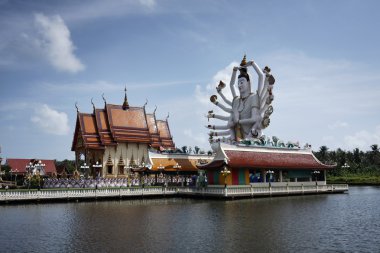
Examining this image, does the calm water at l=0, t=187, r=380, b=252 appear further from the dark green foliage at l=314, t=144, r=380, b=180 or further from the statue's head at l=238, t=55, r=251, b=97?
the dark green foliage at l=314, t=144, r=380, b=180

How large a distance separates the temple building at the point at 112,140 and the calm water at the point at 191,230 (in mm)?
21511

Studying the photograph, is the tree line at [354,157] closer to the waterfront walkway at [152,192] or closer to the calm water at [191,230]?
the waterfront walkway at [152,192]

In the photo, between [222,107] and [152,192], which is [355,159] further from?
[152,192]

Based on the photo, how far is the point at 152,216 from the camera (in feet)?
73.7

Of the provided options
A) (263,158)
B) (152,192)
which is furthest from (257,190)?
(152,192)

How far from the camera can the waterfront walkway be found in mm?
30578

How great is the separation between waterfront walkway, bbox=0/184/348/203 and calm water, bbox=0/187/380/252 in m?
4.75

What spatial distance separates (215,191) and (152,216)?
A: 12372 millimetres

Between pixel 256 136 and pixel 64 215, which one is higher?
pixel 256 136

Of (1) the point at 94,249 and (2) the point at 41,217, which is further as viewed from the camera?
(2) the point at 41,217

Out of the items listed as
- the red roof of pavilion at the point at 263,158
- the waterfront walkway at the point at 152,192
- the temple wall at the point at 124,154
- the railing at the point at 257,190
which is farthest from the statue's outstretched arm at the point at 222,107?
the waterfront walkway at the point at 152,192

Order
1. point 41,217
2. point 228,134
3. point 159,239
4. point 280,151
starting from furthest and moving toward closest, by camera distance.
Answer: point 228,134, point 280,151, point 41,217, point 159,239

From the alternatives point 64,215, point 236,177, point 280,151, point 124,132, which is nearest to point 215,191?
point 236,177

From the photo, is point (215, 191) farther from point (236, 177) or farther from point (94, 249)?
point (94, 249)
